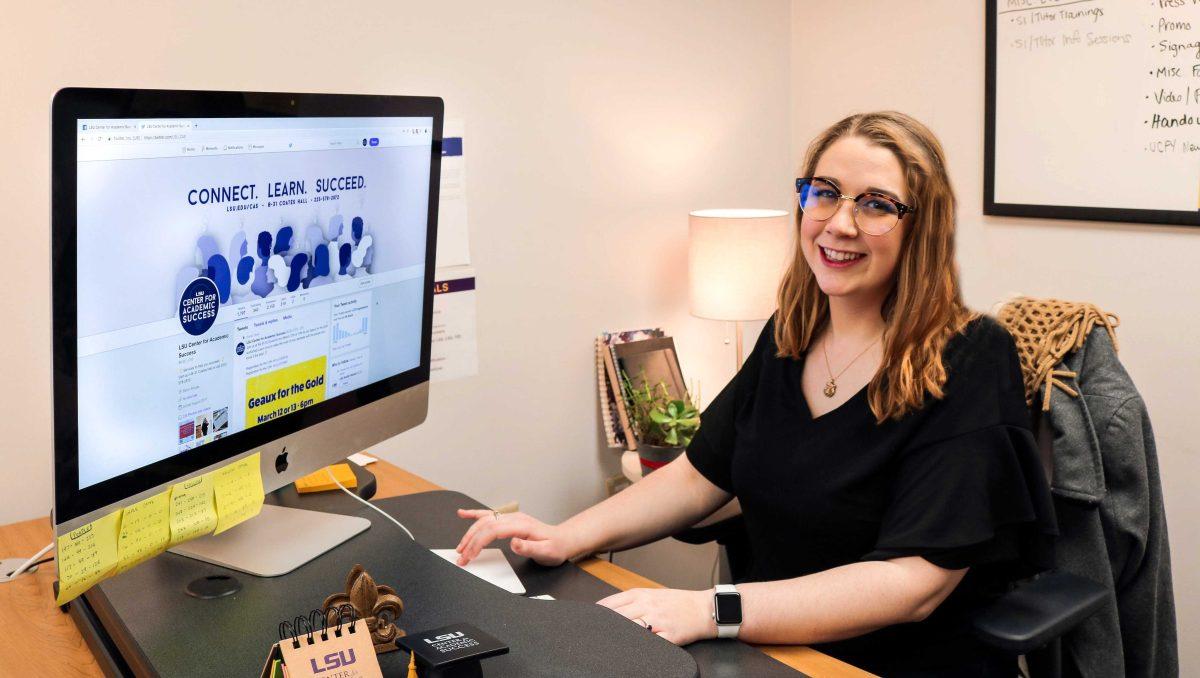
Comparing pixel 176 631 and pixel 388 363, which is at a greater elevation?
pixel 388 363

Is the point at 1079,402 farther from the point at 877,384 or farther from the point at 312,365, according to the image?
the point at 312,365

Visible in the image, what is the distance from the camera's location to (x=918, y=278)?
1.48 metres

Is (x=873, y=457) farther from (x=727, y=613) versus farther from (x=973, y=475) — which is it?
(x=727, y=613)

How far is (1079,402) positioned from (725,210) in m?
1.42

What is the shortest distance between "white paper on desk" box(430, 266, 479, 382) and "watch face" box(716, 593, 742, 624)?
4.16 ft

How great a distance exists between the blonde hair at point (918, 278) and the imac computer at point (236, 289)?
654 mm

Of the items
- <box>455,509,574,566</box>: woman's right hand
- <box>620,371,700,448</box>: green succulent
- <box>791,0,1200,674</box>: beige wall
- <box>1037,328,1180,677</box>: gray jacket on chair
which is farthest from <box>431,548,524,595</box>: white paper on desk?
<box>791,0,1200,674</box>: beige wall

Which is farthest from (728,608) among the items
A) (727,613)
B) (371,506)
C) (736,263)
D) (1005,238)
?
(1005,238)

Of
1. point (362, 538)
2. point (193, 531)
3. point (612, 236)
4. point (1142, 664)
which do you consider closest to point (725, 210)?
point (612, 236)

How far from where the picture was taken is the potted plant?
2.54m

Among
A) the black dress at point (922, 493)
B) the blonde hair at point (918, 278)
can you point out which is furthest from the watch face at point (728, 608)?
the blonde hair at point (918, 278)

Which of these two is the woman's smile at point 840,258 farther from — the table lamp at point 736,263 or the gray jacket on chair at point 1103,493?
the table lamp at point 736,263

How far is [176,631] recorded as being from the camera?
1.07 metres

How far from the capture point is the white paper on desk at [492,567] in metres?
1.32
